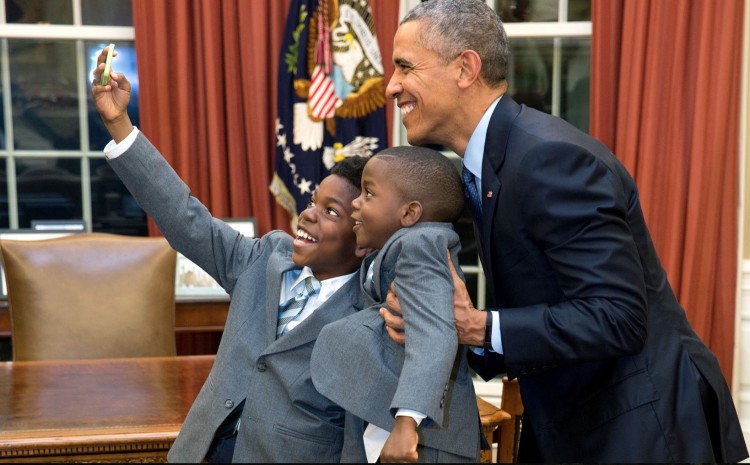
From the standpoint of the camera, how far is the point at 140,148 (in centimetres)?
174

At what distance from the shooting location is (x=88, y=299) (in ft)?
10.1

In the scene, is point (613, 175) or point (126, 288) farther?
point (126, 288)

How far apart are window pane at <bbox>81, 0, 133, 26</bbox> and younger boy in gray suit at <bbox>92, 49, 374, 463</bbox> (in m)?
3.07

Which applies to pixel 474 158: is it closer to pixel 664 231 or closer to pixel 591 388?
pixel 591 388

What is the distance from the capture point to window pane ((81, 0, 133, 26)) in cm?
461

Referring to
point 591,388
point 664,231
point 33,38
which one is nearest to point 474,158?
point 591,388

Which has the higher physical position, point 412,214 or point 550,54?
point 550,54

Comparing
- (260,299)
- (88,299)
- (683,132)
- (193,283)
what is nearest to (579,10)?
(683,132)

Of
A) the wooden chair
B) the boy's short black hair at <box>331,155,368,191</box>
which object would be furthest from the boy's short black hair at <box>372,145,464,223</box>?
the wooden chair

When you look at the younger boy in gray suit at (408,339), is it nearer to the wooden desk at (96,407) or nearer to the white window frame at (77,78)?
the wooden desk at (96,407)

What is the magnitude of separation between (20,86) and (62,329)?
2.16m

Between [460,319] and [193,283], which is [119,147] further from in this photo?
[193,283]

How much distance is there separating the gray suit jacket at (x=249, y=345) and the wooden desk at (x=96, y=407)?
11.8 inches

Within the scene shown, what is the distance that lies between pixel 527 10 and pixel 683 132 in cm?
103
